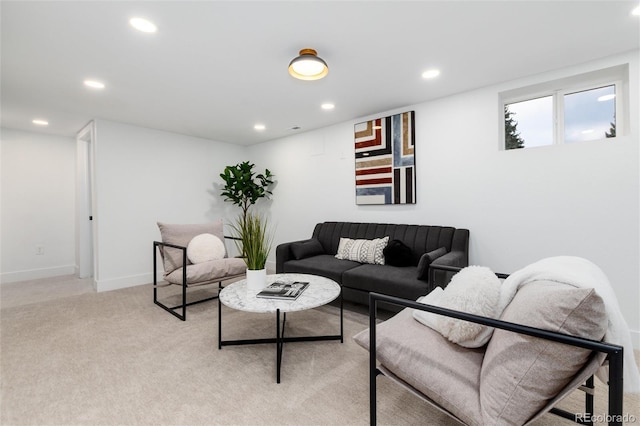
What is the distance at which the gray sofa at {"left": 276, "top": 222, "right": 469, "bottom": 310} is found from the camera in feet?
8.21

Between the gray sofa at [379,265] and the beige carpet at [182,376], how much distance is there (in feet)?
1.34

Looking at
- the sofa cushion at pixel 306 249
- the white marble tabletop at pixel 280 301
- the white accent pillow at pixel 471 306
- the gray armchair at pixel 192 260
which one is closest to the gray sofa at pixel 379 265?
the sofa cushion at pixel 306 249

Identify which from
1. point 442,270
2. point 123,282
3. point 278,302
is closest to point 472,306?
point 442,270

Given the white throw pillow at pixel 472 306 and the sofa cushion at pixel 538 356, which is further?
the white throw pillow at pixel 472 306

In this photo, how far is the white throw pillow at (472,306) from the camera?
1.25 m

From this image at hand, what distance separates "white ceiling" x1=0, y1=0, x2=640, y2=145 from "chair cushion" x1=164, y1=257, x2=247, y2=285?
1844mm

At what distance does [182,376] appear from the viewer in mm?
1890

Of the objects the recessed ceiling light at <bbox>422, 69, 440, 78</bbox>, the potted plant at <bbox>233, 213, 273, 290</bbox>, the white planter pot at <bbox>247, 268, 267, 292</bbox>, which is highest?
the recessed ceiling light at <bbox>422, 69, 440, 78</bbox>

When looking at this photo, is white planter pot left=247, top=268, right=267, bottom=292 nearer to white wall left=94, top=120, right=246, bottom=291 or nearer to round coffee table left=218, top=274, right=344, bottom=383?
round coffee table left=218, top=274, right=344, bottom=383

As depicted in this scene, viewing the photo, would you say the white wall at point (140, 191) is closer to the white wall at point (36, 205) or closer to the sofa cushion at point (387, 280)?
the white wall at point (36, 205)

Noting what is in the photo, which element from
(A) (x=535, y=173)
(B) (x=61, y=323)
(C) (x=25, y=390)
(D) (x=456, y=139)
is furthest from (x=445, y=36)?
(B) (x=61, y=323)

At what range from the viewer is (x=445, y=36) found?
204cm

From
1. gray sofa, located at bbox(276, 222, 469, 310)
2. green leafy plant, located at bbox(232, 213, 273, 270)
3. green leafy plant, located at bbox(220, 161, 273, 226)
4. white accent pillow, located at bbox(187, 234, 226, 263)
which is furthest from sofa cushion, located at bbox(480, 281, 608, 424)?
green leafy plant, located at bbox(220, 161, 273, 226)

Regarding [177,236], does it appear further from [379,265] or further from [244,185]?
[379,265]
